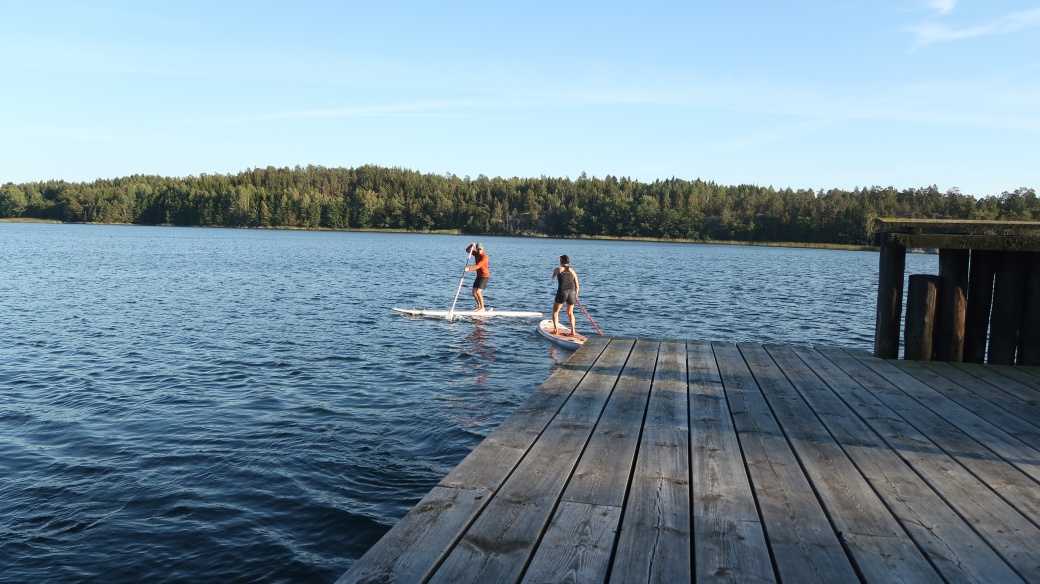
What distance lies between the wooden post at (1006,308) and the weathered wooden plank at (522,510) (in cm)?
611

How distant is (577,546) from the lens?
3498 millimetres

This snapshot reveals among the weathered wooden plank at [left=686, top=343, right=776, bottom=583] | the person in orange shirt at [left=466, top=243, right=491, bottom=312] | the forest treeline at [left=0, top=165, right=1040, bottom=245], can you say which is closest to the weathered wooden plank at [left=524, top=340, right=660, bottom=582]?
the weathered wooden plank at [left=686, top=343, right=776, bottom=583]

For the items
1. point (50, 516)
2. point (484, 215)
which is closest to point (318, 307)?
point (50, 516)

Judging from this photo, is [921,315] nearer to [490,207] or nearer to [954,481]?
[954,481]

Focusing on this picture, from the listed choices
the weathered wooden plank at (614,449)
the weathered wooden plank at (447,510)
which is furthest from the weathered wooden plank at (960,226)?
the weathered wooden plank at (447,510)

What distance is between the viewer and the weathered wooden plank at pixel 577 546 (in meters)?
3.20

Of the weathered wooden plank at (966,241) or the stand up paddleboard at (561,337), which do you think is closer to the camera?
the weathered wooden plank at (966,241)

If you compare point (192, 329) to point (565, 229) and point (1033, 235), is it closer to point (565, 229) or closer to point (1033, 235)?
point (1033, 235)

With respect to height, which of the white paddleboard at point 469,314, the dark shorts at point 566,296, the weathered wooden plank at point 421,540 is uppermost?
the dark shorts at point 566,296

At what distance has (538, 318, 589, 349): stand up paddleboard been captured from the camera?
16.3 meters

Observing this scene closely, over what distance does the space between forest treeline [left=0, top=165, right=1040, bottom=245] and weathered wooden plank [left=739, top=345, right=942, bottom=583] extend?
149 meters

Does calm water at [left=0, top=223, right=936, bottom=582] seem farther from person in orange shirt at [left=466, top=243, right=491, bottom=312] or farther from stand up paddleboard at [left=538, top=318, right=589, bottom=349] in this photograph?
person in orange shirt at [left=466, top=243, right=491, bottom=312]

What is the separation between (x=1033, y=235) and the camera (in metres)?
8.41

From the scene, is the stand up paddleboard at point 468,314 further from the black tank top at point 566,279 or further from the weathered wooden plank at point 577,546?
the weathered wooden plank at point 577,546
